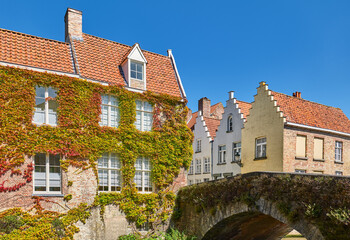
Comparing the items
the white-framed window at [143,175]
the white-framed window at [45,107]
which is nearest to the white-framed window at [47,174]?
the white-framed window at [45,107]

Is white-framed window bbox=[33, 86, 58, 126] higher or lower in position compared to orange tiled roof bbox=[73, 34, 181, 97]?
lower

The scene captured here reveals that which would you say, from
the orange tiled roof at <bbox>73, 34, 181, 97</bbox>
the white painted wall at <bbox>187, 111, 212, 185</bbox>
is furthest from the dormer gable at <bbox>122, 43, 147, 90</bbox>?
the white painted wall at <bbox>187, 111, 212, 185</bbox>

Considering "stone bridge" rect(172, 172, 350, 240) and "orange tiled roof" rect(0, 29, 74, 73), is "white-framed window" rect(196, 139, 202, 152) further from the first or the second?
"orange tiled roof" rect(0, 29, 74, 73)

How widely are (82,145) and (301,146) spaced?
13.8m

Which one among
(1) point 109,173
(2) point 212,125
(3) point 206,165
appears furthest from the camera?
(2) point 212,125

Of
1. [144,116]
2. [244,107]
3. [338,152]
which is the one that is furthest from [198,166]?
[144,116]

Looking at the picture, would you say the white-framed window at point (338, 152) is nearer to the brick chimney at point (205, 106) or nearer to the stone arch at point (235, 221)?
the stone arch at point (235, 221)

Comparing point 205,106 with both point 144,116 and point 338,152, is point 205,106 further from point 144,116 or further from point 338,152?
point 144,116

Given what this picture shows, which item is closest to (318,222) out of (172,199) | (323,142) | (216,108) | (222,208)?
(222,208)

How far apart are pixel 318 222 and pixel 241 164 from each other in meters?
12.8

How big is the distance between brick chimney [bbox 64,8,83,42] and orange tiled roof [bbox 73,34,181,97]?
0.37 m

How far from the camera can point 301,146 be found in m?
18.9

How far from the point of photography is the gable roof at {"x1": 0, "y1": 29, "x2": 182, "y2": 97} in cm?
1295

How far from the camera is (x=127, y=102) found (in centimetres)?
1430
